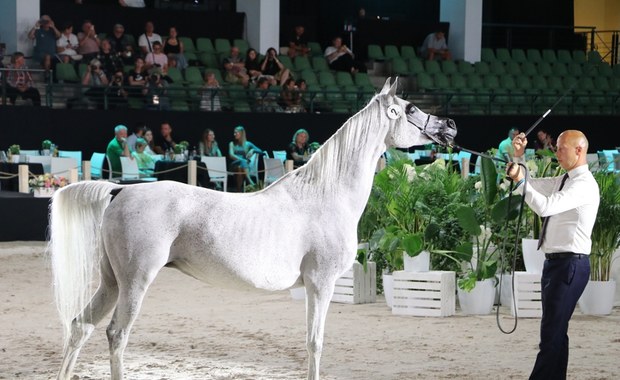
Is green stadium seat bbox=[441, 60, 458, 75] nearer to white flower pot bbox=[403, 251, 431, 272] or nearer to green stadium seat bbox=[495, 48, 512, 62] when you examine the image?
green stadium seat bbox=[495, 48, 512, 62]

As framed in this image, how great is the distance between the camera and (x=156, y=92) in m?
18.2

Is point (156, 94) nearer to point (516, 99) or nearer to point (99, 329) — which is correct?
point (516, 99)

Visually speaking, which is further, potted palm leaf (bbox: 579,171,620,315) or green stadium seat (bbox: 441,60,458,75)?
green stadium seat (bbox: 441,60,458,75)

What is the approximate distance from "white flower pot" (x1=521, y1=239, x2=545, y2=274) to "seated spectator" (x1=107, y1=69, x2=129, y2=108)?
398 inches

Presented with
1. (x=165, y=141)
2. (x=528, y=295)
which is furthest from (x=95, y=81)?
(x=528, y=295)

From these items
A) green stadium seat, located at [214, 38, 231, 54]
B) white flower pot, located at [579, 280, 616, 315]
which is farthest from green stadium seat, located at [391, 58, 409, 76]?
white flower pot, located at [579, 280, 616, 315]

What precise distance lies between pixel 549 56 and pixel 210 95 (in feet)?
33.4

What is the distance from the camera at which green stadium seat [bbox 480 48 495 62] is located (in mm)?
25241

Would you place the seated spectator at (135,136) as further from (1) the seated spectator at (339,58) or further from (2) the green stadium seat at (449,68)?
(2) the green stadium seat at (449,68)

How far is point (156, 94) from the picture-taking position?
59.6 ft

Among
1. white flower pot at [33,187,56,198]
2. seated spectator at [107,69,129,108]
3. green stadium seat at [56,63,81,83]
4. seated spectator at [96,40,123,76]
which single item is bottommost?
white flower pot at [33,187,56,198]

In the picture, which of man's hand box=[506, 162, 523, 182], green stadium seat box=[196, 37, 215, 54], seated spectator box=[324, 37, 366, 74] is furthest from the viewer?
seated spectator box=[324, 37, 366, 74]

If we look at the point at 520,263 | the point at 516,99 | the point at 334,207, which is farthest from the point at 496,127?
the point at 334,207

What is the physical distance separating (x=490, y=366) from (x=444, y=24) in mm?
19224
